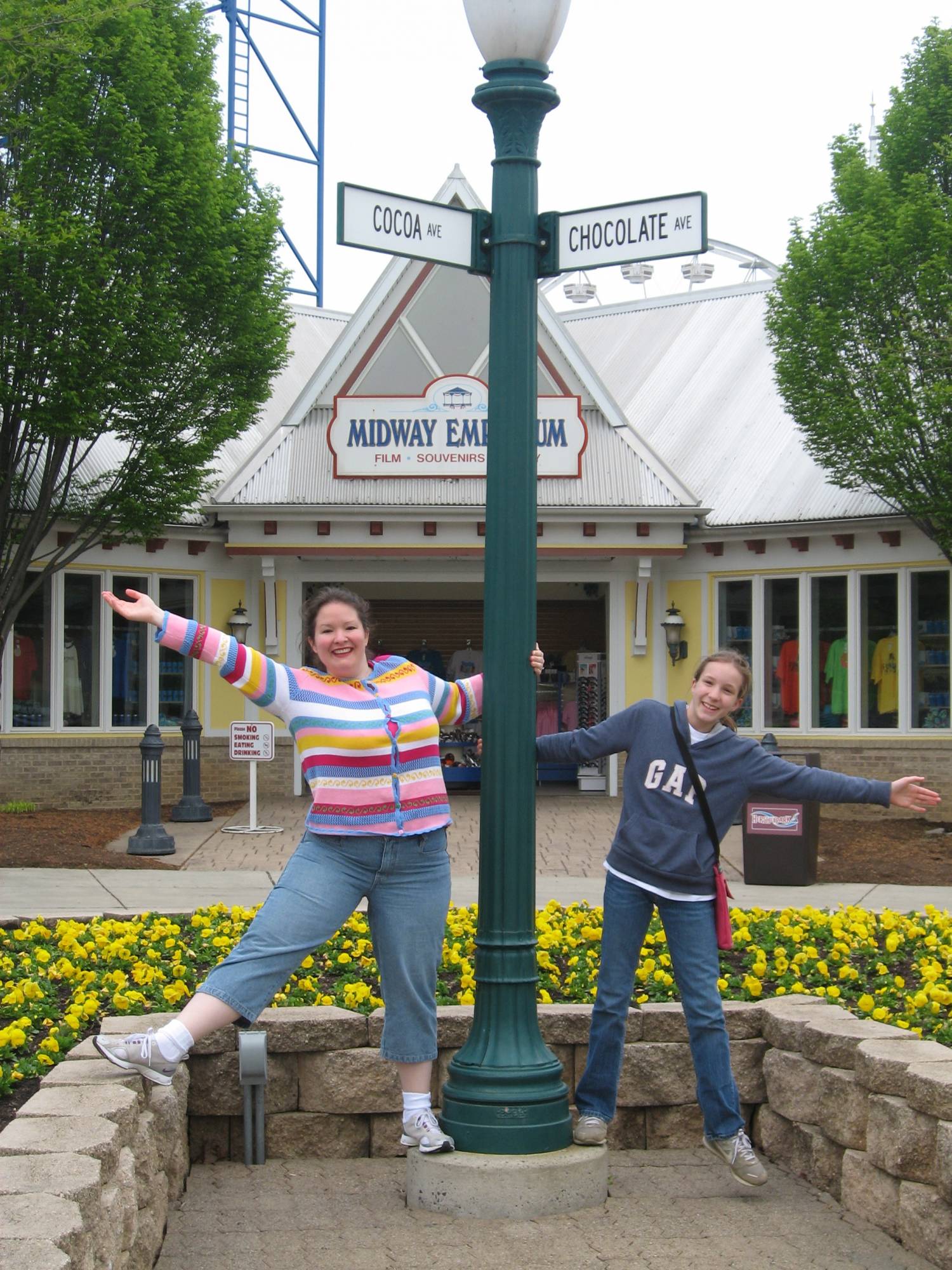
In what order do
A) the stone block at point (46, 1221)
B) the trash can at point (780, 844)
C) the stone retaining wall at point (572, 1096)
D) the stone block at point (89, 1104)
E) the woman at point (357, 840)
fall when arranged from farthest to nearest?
1. the trash can at point (780, 844)
2. the woman at point (357, 840)
3. the stone block at point (89, 1104)
4. the stone retaining wall at point (572, 1096)
5. the stone block at point (46, 1221)

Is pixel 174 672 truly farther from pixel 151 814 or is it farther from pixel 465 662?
pixel 151 814

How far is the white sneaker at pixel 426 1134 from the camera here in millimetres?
4500

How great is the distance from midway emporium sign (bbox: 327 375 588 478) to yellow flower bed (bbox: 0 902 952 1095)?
924 centimetres

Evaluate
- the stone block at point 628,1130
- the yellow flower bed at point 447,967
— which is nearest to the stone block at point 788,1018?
the yellow flower bed at point 447,967

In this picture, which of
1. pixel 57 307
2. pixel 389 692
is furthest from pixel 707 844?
pixel 57 307

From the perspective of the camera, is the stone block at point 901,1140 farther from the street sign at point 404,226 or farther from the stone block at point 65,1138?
the street sign at point 404,226

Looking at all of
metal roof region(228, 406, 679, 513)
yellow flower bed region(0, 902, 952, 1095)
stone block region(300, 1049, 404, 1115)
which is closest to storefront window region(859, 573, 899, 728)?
metal roof region(228, 406, 679, 513)

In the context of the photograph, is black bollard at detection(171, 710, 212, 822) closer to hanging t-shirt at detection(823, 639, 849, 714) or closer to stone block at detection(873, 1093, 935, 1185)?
hanging t-shirt at detection(823, 639, 849, 714)

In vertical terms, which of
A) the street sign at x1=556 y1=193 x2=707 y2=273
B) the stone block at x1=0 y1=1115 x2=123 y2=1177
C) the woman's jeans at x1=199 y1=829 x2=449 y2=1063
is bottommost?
the stone block at x1=0 y1=1115 x2=123 y2=1177

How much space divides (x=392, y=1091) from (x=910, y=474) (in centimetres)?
1072

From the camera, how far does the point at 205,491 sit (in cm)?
1519

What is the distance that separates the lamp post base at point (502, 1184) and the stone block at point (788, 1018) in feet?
3.25

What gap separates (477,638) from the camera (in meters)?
21.1

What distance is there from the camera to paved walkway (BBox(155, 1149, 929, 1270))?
4246 millimetres
